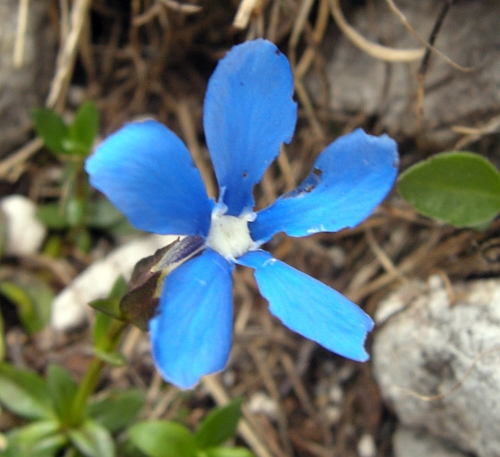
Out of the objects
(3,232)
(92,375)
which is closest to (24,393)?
(92,375)

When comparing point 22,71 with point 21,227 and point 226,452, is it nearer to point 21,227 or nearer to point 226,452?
point 21,227

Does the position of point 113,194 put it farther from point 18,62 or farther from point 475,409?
point 18,62

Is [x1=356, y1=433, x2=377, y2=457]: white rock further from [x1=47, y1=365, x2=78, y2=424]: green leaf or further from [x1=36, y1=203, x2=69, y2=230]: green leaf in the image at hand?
[x1=36, y1=203, x2=69, y2=230]: green leaf

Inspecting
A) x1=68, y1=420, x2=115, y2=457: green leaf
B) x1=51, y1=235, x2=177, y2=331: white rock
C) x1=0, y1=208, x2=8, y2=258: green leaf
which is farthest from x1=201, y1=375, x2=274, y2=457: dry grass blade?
x1=0, y1=208, x2=8, y2=258: green leaf

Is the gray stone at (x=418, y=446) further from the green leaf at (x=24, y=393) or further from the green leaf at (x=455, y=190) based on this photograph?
the green leaf at (x=24, y=393)

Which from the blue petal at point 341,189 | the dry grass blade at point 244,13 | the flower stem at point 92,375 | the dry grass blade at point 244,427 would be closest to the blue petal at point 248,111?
the blue petal at point 341,189

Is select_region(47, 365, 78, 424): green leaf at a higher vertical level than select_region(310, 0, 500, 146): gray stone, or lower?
lower

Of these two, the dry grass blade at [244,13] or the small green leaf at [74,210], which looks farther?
the small green leaf at [74,210]
